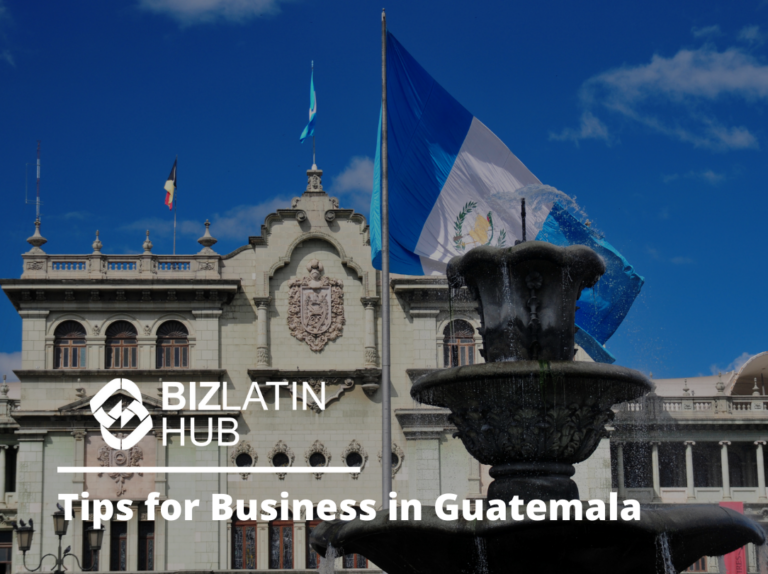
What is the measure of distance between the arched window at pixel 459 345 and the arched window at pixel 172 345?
961 cm

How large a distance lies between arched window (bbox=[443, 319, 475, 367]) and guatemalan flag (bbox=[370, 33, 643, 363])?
16386 mm

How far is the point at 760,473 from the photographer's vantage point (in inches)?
1811

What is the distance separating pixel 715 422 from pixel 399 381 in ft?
45.9

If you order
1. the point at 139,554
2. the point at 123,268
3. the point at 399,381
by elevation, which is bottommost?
the point at 139,554

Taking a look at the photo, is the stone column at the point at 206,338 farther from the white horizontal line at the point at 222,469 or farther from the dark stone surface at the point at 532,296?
the dark stone surface at the point at 532,296

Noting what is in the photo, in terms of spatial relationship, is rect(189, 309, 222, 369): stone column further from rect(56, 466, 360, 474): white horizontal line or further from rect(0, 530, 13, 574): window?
rect(0, 530, 13, 574): window

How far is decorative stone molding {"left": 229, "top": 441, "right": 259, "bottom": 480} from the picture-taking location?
40.0 metres

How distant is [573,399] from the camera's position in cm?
1219

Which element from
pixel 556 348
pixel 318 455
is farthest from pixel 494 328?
pixel 318 455

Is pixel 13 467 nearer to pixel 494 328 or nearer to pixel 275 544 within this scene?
pixel 275 544

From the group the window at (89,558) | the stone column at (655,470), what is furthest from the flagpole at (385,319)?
the stone column at (655,470)

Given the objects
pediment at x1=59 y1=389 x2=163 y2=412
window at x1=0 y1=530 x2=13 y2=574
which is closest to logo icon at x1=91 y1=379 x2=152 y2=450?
pediment at x1=59 y1=389 x2=163 y2=412

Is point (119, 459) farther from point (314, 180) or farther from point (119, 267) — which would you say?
point (314, 180)

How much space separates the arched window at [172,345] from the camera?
40750 millimetres
